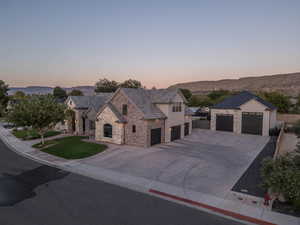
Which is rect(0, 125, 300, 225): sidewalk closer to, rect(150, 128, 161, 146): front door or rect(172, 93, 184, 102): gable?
rect(150, 128, 161, 146): front door

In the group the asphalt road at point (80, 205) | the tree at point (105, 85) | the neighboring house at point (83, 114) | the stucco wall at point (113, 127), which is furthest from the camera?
the tree at point (105, 85)

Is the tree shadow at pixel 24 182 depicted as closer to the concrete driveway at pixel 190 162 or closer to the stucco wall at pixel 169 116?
the concrete driveway at pixel 190 162

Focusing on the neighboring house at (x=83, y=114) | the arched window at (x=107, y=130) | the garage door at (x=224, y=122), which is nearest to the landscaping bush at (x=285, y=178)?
the arched window at (x=107, y=130)

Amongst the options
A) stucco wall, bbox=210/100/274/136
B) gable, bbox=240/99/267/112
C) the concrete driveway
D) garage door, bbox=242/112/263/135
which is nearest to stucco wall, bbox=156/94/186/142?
the concrete driveway

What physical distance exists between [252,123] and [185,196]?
23.7m

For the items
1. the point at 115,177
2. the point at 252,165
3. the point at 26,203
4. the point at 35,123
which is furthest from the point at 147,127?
the point at 26,203

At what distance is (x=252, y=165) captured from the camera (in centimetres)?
1574

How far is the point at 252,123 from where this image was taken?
29578 mm

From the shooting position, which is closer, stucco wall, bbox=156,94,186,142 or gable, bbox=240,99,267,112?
stucco wall, bbox=156,94,186,142

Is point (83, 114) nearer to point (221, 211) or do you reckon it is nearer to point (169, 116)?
point (169, 116)

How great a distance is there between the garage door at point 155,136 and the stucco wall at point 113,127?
3553 millimetres

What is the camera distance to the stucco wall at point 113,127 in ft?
74.4

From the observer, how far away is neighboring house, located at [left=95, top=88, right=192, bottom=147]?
21.9 meters

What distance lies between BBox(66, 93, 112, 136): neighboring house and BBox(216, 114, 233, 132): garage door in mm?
19444
